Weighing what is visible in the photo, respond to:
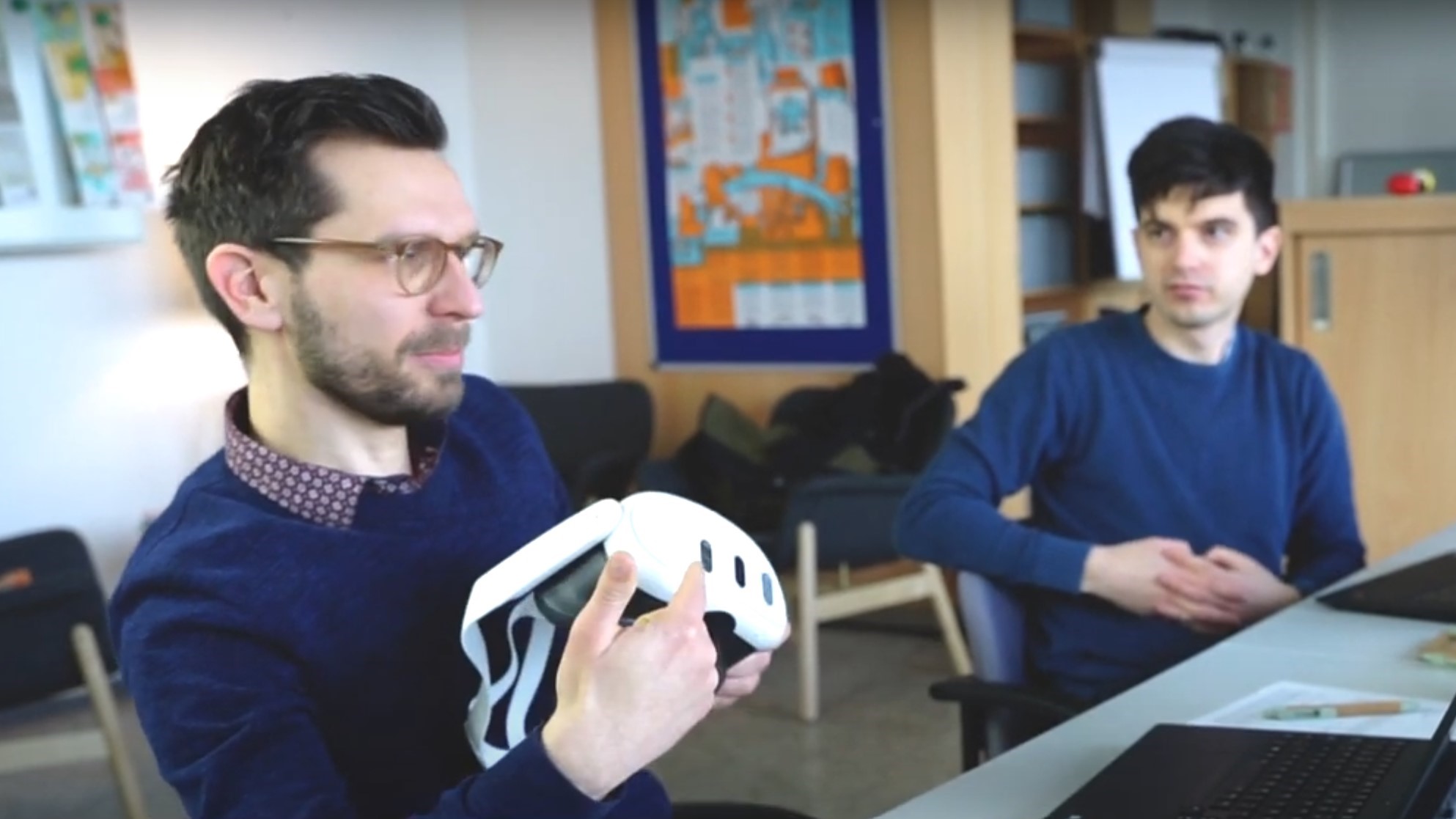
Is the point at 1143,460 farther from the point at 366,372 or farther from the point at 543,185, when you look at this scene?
the point at 543,185

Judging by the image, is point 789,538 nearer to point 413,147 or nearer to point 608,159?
point 608,159

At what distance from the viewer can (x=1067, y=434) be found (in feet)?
6.78

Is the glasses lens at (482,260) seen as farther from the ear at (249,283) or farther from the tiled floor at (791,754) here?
the tiled floor at (791,754)

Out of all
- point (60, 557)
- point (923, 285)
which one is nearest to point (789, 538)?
point (923, 285)

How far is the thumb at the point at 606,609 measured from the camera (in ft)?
3.24

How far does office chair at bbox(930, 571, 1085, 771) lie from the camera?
5.70 feet

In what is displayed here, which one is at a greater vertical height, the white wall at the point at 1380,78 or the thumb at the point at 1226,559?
the white wall at the point at 1380,78

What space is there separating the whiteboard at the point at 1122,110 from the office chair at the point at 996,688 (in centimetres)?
343

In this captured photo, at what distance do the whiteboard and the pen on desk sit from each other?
3.87 metres

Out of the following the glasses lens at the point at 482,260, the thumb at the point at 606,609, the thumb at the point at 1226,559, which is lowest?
the thumb at the point at 1226,559

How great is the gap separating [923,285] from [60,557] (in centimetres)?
241

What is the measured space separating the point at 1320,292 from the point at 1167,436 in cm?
173

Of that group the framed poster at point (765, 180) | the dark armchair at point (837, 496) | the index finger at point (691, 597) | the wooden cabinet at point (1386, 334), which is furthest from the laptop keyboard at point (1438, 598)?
the framed poster at point (765, 180)

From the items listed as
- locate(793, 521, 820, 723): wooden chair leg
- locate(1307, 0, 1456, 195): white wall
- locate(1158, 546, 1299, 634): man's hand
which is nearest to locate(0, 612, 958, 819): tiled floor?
locate(793, 521, 820, 723): wooden chair leg
